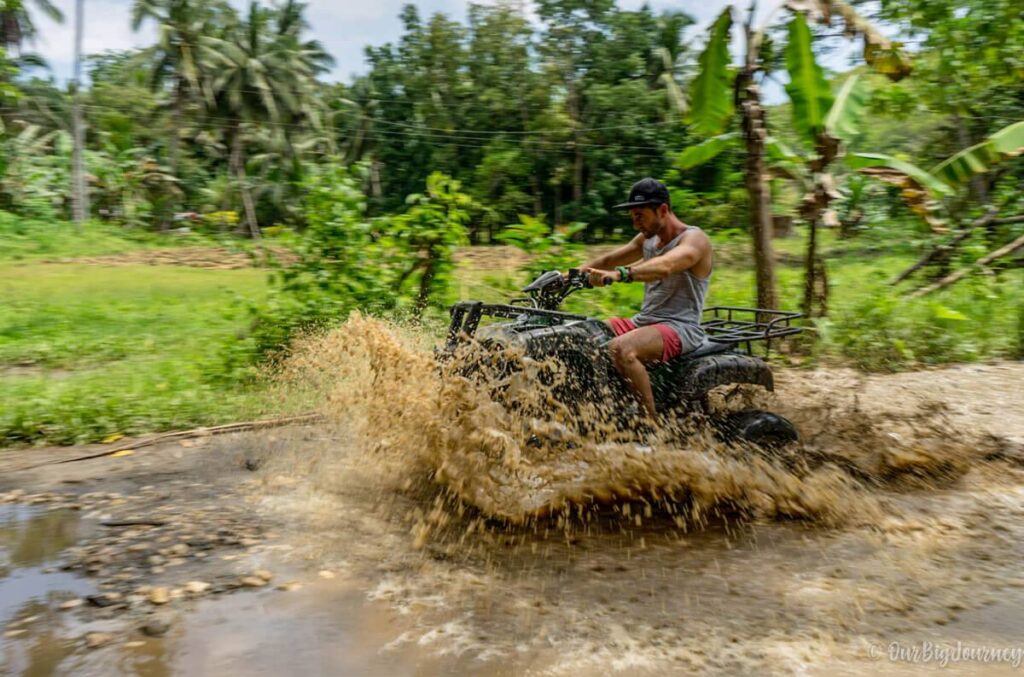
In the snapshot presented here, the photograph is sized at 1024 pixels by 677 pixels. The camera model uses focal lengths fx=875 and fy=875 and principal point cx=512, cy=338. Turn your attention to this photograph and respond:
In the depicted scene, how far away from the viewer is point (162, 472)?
20.1 feet

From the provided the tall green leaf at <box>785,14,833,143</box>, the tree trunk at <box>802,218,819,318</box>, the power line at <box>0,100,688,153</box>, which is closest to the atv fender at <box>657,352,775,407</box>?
the tall green leaf at <box>785,14,833,143</box>

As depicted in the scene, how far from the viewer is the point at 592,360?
5246mm

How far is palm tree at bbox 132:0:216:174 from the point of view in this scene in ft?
120

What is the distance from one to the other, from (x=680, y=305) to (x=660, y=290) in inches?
6.6

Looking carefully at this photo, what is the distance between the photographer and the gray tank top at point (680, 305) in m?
5.50

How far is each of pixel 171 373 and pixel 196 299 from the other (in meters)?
6.92

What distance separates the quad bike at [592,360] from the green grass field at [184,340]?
0.84 meters

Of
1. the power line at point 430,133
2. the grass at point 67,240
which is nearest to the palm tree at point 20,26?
the power line at point 430,133

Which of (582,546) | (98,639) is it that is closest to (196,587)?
(98,639)

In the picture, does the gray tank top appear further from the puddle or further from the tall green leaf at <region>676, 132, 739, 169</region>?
the tall green leaf at <region>676, 132, 739, 169</region>

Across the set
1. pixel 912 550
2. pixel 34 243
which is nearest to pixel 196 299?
pixel 34 243

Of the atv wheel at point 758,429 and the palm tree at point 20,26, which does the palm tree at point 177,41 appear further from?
the atv wheel at point 758,429

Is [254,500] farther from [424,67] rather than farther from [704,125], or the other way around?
[424,67]

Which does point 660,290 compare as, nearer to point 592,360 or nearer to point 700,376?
point 700,376
